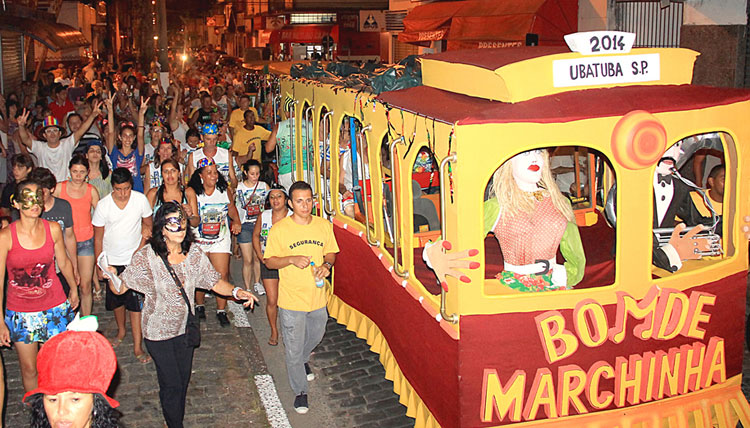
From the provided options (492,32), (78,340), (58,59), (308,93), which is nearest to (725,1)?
(492,32)

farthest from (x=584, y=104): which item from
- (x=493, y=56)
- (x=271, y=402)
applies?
(x=271, y=402)

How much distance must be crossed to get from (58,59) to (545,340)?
110ft

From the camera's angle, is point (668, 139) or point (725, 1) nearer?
point (668, 139)

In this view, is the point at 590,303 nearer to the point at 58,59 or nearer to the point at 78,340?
the point at 78,340

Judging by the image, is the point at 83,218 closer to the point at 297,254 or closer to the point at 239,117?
the point at 297,254

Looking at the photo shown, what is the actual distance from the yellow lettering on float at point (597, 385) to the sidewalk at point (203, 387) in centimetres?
276

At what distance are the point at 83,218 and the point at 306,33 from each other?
36.7 metres

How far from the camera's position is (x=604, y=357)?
5387 millimetres

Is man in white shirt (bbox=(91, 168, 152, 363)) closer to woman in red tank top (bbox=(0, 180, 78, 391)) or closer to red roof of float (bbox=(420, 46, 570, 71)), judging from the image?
woman in red tank top (bbox=(0, 180, 78, 391))

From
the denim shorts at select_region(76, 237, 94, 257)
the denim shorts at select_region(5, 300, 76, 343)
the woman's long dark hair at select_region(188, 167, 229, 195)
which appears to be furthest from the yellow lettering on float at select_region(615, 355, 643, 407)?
the denim shorts at select_region(76, 237, 94, 257)

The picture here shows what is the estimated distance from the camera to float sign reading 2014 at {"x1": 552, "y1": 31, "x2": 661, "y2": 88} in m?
5.44

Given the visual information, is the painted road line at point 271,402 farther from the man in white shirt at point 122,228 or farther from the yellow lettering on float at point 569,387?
the yellow lettering on float at point 569,387

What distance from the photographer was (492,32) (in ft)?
51.6

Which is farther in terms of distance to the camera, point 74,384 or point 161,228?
point 161,228
